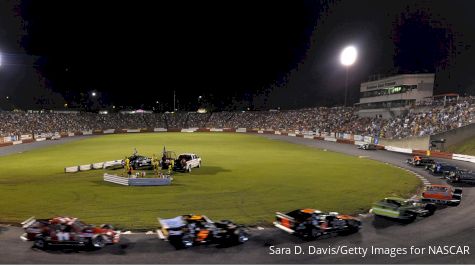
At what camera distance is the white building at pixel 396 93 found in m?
57.2

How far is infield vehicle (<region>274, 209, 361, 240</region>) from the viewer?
13.5 meters

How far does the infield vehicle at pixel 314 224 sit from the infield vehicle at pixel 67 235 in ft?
22.6

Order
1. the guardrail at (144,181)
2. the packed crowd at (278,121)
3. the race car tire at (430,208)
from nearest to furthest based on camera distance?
1. the race car tire at (430,208)
2. the guardrail at (144,181)
3. the packed crowd at (278,121)

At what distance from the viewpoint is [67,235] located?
40.4 feet

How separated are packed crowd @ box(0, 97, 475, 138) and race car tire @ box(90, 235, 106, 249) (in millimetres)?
44770

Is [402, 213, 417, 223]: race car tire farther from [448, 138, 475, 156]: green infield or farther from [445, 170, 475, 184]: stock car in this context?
[448, 138, 475, 156]: green infield

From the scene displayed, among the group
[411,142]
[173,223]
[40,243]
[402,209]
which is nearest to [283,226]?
[173,223]

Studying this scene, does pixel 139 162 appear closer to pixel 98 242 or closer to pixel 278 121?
pixel 98 242

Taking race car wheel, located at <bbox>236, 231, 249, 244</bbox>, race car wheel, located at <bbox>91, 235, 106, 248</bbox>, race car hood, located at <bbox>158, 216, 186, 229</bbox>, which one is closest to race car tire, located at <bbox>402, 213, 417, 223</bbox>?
race car wheel, located at <bbox>236, 231, 249, 244</bbox>

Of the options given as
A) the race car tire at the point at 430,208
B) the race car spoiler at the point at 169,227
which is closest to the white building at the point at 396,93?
the race car tire at the point at 430,208

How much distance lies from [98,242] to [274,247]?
21.6ft

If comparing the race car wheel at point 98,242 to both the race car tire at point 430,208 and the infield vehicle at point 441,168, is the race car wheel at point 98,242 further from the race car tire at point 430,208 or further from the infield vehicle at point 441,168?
the infield vehicle at point 441,168

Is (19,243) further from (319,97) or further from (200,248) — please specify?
(319,97)

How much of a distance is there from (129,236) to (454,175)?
23639mm
